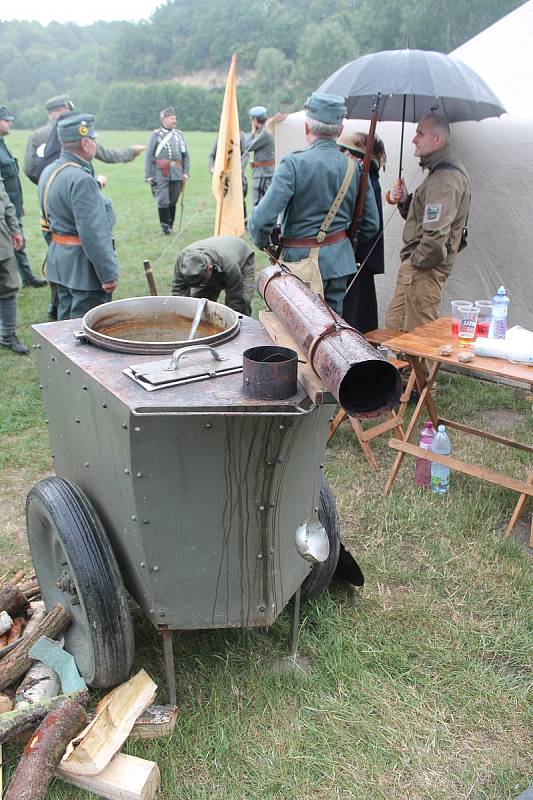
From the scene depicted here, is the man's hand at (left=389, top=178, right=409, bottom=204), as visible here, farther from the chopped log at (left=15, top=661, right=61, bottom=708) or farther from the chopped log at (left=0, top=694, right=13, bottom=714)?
the chopped log at (left=0, top=694, right=13, bottom=714)

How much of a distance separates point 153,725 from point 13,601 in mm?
795

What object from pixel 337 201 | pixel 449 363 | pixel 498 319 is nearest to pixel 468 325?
pixel 498 319

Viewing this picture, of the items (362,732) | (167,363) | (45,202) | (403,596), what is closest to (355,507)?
(403,596)

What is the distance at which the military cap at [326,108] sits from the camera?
4066mm

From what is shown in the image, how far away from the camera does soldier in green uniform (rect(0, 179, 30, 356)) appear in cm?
589

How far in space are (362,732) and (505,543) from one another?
4.63 ft

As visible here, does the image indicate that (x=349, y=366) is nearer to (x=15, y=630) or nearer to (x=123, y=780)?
(x=123, y=780)

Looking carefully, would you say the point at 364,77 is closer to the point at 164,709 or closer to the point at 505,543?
the point at 505,543

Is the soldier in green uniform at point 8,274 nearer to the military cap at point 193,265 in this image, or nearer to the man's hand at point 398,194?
the military cap at point 193,265

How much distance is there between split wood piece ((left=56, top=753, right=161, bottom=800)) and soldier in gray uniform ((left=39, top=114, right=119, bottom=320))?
336 cm

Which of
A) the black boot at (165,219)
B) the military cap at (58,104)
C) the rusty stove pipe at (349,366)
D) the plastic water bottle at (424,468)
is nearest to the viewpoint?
the rusty stove pipe at (349,366)

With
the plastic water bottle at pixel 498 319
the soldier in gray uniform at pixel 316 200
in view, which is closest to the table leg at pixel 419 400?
the plastic water bottle at pixel 498 319

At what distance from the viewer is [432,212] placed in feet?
15.4

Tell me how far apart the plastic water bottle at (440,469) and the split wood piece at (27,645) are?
2218mm
